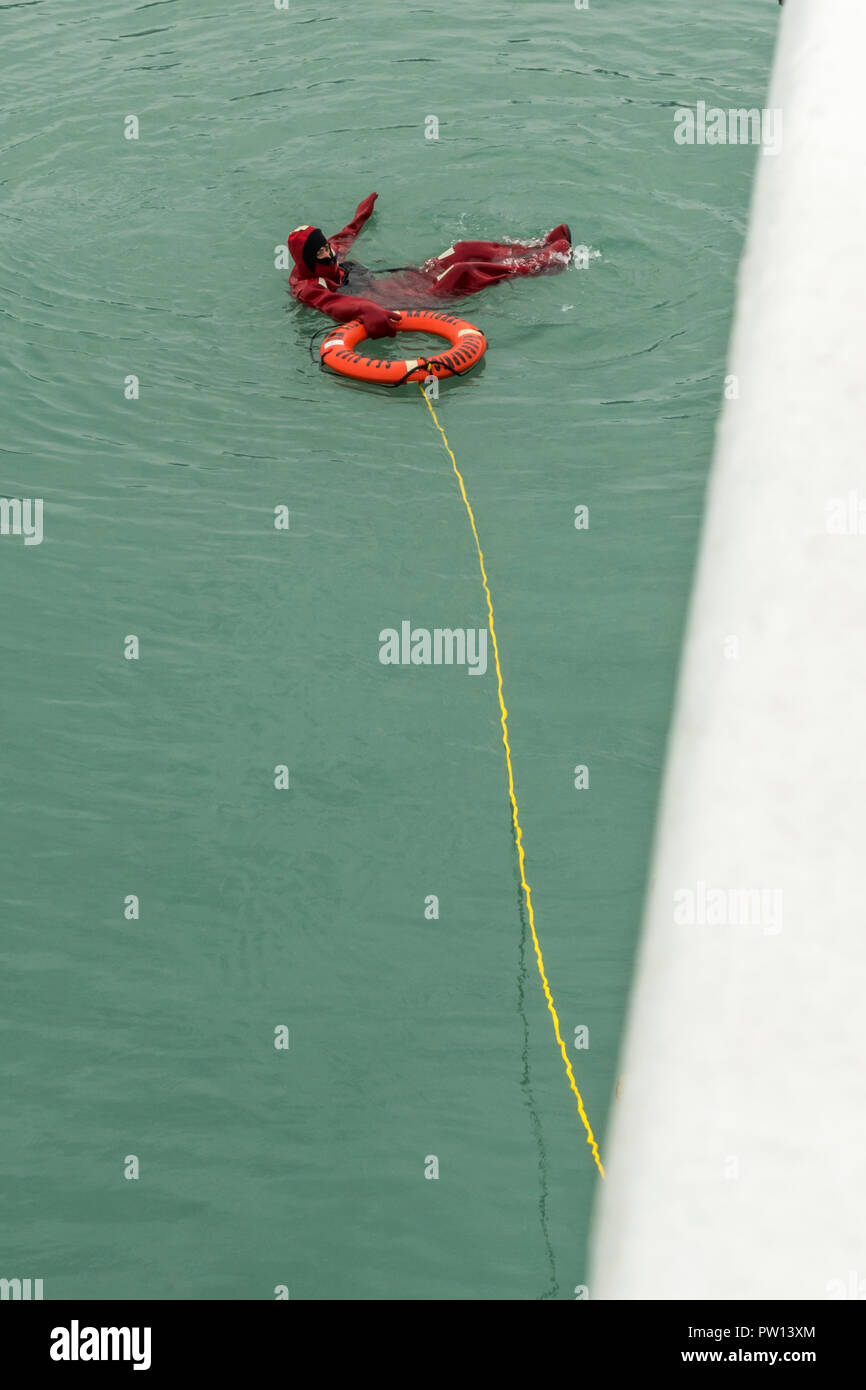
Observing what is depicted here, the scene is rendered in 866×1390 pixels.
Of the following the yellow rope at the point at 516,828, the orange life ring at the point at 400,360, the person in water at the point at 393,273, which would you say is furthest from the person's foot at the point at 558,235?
the yellow rope at the point at 516,828

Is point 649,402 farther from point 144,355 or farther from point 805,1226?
point 805,1226

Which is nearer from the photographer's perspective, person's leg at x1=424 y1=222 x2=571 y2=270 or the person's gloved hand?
the person's gloved hand

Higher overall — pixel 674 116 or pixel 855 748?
pixel 674 116

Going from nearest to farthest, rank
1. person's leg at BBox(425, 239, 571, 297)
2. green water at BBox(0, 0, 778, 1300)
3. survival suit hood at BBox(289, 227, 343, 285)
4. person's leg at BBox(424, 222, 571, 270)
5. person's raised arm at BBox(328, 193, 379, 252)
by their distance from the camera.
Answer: green water at BBox(0, 0, 778, 1300)
survival suit hood at BBox(289, 227, 343, 285)
person's leg at BBox(425, 239, 571, 297)
person's leg at BBox(424, 222, 571, 270)
person's raised arm at BBox(328, 193, 379, 252)

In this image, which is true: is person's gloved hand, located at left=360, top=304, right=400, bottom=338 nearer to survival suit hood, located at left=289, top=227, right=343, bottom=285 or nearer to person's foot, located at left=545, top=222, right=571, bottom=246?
survival suit hood, located at left=289, top=227, right=343, bottom=285

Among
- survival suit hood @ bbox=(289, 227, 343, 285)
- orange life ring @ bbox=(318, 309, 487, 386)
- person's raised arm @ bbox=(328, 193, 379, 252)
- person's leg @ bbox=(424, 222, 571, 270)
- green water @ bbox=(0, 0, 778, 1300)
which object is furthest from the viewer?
person's raised arm @ bbox=(328, 193, 379, 252)

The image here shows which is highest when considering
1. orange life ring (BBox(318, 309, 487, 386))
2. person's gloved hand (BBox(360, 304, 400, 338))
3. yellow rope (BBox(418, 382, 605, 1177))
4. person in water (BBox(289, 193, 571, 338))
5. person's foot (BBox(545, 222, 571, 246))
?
person's foot (BBox(545, 222, 571, 246))

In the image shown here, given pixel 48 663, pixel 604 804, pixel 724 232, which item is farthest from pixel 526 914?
pixel 724 232

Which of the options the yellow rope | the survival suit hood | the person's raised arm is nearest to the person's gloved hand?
the survival suit hood
